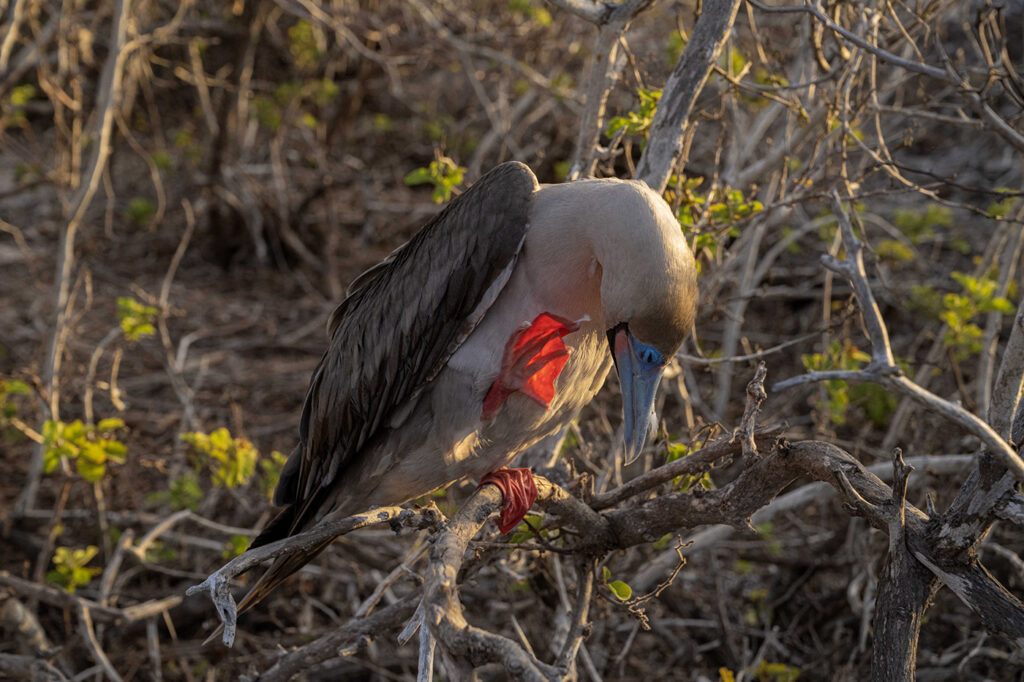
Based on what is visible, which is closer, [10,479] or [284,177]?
[10,479]

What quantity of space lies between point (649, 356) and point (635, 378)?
0.25ft

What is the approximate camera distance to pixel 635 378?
8.04ft

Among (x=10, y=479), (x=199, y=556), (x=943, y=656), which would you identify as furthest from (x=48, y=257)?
(x=943, y=656)

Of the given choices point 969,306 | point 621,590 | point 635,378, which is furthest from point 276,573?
point 969,306

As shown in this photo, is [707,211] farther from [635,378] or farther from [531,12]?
[531,12]

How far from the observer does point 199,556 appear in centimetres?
450

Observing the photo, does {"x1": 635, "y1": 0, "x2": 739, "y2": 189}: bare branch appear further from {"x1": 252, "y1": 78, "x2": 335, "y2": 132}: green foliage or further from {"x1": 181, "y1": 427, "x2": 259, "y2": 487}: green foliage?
{"x1": 252, "y1": 78, "x2": 335, "y2": 132}: green foliage

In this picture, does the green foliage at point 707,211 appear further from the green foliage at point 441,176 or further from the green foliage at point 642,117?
the green foliage at point 441,176

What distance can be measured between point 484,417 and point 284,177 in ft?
17.1

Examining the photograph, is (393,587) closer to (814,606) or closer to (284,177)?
(814,606)

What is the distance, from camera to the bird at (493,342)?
7.82 ft

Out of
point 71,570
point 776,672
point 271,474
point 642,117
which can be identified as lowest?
point 776,672

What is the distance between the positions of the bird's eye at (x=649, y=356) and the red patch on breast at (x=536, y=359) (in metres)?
0.29

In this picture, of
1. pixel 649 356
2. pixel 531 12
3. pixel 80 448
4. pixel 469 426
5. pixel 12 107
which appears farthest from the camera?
pixel 12 107
